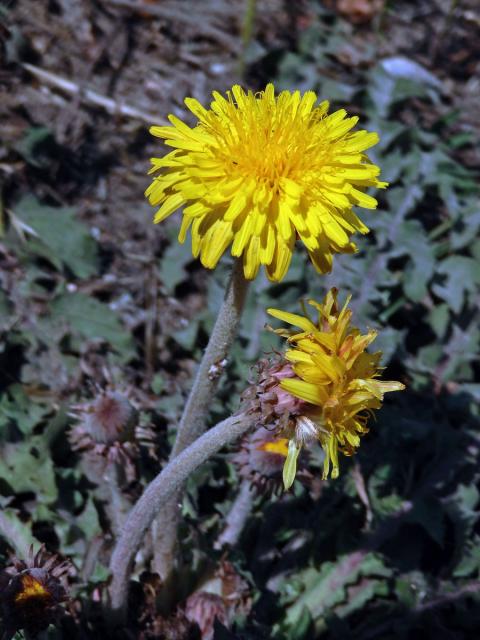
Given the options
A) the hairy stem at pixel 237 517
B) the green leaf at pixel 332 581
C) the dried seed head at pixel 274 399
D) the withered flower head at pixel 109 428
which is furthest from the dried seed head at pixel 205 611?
the dried seed head at pixel 274 399

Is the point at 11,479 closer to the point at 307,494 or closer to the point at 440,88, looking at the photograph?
the point at 307,494

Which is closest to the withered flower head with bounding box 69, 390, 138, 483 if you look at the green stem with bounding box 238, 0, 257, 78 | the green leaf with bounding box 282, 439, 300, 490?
the green leaf with bounding box 282, 439, 300, 490

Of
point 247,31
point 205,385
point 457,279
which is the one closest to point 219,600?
point 205,385

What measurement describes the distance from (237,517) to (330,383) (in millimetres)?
1390

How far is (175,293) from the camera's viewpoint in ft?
14.6

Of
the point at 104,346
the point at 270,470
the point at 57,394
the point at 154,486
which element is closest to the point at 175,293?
the point at 104,346

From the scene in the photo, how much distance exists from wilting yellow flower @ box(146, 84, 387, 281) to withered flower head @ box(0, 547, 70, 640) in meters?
Result: 1.13

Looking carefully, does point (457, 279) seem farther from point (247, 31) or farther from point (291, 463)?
point (291, 463)

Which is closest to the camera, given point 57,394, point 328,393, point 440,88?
point 328,393

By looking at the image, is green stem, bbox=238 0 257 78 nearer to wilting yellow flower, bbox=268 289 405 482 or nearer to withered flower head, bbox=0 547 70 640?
wilting yellow flower, bbox=268 289 405 482

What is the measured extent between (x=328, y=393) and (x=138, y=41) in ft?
13.2

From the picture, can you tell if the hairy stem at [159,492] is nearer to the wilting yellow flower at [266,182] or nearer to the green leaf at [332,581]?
the wilting yellow flower at [266,182]

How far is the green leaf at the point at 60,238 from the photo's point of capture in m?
4.20

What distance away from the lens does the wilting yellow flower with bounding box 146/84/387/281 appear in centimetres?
223
